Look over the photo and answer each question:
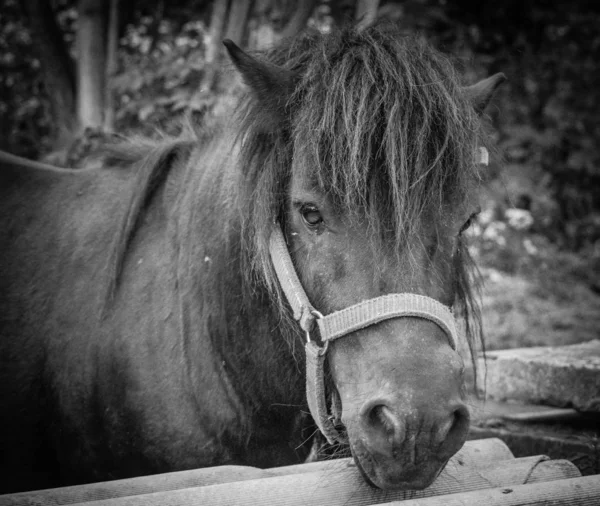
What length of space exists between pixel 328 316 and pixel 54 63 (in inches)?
193

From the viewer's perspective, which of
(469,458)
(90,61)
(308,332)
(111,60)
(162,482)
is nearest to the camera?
(162,482)

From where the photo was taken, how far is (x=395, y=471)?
149 centimetres

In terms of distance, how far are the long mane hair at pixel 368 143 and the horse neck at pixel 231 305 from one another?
0.05 metres

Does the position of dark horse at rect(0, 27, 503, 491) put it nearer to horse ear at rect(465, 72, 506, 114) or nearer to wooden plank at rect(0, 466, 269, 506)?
horse ear at rect(465, 72, 506, 114)

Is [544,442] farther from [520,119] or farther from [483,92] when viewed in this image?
[520,119]

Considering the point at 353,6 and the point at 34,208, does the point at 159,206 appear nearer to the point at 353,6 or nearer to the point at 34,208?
the point at 34,208

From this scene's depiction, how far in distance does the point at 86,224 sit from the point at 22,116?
4339mm

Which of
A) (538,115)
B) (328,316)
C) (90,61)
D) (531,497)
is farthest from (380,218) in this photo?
(538,115)

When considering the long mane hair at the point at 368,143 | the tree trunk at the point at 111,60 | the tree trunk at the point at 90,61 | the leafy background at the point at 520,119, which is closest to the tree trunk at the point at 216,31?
the leafy background at the point at 520,119

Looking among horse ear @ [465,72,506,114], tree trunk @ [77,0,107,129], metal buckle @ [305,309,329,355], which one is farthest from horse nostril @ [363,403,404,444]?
tree trunk @ [77,0,107,129]

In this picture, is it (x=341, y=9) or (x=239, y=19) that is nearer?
(x=239, y=19)

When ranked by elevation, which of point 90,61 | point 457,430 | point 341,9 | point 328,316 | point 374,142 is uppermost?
point 341,9

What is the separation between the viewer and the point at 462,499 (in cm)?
139

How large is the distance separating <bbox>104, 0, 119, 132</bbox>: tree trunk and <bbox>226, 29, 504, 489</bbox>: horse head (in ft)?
11.6
